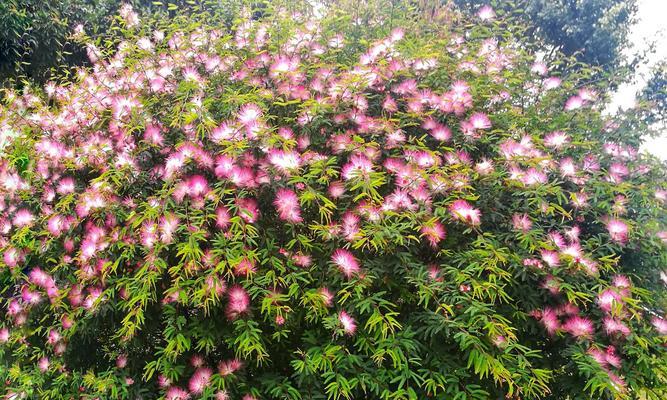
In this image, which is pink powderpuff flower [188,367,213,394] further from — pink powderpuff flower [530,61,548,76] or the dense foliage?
the dense foliage

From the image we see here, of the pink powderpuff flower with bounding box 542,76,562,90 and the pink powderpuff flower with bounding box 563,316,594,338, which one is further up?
the pink powderpuff flower with bounding box 542,76,562,90

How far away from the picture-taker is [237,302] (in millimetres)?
2105

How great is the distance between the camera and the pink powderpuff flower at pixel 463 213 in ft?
7.16

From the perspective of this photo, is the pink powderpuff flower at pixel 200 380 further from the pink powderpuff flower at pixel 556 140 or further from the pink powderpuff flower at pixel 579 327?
the pink powderpuff flower at pixel 556 140

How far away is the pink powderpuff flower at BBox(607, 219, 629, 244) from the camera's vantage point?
2.49m

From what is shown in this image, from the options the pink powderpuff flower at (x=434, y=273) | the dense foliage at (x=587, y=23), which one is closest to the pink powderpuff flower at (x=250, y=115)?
the pink powderpuff flower at (x=434, y=273)

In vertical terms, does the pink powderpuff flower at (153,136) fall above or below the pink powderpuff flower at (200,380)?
above

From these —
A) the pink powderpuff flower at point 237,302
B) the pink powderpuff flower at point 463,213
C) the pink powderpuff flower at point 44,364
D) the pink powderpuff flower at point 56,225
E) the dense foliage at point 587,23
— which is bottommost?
the pink powderpuff flower at point 44,364

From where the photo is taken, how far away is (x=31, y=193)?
→ 294cm

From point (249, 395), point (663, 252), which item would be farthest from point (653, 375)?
point (249, 395)

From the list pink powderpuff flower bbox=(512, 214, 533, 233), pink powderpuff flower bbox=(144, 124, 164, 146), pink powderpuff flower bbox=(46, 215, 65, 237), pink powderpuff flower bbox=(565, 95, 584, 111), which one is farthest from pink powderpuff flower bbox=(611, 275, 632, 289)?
pink powderpuff flower bbox=(46, 215, 65, 237)

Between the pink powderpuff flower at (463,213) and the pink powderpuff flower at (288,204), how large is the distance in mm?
733

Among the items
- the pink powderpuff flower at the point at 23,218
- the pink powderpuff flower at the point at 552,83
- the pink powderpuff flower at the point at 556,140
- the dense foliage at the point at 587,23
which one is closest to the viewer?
the pink powderpuff flower at the point at 556,140

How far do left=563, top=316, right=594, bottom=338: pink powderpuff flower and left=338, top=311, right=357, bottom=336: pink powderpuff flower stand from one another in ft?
3.44
